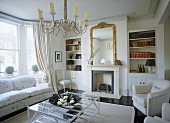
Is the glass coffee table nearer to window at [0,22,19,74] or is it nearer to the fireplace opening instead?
the fireplace opening

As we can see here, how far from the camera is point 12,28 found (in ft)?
14.4

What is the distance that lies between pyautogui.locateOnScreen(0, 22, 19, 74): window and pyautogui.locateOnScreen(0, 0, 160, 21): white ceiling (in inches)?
20.7

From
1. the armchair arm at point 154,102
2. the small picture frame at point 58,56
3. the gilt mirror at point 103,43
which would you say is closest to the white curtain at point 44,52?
the small picture frame at point 58,56

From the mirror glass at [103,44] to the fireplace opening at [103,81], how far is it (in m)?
0.45

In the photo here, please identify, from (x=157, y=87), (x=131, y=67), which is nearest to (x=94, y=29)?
(x=131, y=67)

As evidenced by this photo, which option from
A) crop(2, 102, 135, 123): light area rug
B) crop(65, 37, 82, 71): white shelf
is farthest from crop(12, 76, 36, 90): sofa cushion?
crop(65, 37, 82, 71): white shelf

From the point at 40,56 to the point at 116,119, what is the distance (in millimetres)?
3462

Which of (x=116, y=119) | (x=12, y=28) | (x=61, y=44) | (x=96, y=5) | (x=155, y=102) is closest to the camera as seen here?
(x=155, y=102)

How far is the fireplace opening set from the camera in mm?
4723

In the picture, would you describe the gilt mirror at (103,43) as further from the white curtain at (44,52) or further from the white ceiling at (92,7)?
the white curtain at (44,52)

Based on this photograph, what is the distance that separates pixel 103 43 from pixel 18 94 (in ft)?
10.8

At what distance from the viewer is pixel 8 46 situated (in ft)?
13.8

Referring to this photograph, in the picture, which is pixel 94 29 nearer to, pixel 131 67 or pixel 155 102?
pixel 131 67

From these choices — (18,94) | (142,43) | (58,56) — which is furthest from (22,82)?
(142,43)
